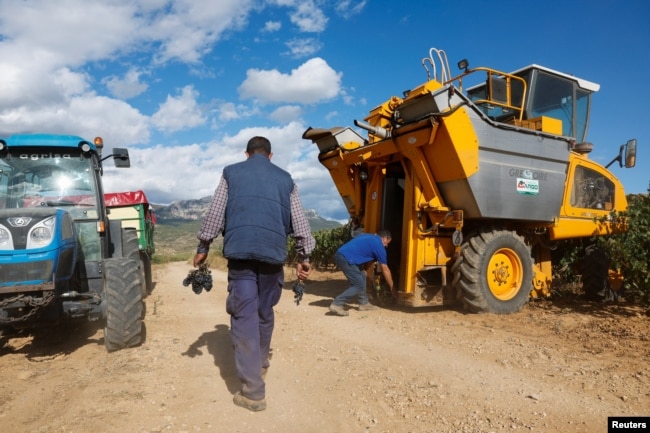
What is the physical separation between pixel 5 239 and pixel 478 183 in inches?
212

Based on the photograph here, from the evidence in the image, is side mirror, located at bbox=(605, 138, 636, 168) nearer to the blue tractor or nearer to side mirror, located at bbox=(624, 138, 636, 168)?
side mirror, located at bbox=(624, 138, 636, 168)

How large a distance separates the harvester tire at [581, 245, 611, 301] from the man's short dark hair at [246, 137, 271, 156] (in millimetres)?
6283

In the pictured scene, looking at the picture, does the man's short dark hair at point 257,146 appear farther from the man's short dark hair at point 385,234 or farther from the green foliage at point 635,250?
the green foliage at point 635,250

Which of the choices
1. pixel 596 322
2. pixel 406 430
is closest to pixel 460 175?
pixel 596 322

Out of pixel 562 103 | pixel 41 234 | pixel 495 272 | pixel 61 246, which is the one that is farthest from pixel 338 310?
pixel 562 103

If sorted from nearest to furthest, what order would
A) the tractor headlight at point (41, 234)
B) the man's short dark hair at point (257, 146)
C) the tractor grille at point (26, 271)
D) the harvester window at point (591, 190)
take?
the man's short dark hair at point (257, 146) → the tractor grille at point (26, 271) → the tractor headlight at point (41, 234) → the harvester window at point (591, 190)

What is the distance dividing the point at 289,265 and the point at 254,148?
11724 millimetres

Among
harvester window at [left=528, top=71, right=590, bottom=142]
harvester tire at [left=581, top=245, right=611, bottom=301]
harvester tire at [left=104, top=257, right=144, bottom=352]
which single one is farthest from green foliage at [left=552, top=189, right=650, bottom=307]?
harvester tire at [left=104, top=257, right=144, bottom=352]

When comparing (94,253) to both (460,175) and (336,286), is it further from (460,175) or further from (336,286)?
(336,286)

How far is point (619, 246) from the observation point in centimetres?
641

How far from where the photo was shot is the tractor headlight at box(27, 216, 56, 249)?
4.32 meters

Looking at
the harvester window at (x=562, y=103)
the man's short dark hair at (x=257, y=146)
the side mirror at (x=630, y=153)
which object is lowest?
the man's short dark hair at (x=257, y=146)

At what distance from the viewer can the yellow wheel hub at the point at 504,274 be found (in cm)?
643

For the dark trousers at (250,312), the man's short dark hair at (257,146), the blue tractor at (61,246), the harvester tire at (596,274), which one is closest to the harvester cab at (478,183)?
the harvester tire at (596,274)
